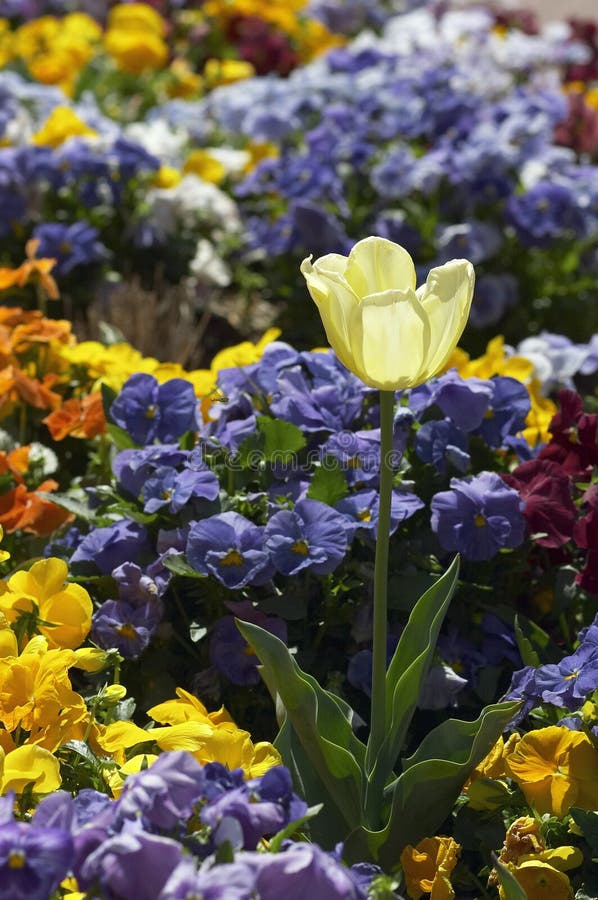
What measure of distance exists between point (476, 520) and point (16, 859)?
99 cm

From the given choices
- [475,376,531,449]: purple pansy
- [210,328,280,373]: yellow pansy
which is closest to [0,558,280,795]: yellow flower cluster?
[475,376,531,449]: purple pansy

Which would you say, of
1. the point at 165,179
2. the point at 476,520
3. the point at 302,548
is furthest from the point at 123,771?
the point at 165,179

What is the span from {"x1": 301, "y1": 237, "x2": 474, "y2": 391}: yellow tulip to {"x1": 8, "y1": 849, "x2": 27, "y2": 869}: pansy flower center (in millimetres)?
581

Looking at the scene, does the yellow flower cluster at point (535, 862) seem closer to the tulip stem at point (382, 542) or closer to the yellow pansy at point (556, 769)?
the yellow pansy at point (556, 769)

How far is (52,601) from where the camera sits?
5.52 ft

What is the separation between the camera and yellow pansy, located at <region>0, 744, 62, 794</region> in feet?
4.51

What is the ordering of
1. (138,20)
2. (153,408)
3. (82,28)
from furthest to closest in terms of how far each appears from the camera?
1. (82,28)
2. (138,20)
3. (153,408)

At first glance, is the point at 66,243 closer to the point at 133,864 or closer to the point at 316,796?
the point at 316,796

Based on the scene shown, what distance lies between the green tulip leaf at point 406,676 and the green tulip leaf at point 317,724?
23 millimetres

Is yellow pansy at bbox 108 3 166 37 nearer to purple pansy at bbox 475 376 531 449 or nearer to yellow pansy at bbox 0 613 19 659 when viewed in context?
purple pansy at bbox 475 376 531 449

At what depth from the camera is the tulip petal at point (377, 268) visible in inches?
53.8

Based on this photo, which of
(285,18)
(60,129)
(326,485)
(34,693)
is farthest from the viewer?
(285,18)

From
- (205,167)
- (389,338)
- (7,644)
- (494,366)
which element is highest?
(389,338)

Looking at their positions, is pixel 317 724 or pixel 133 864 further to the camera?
pixel 317 724
